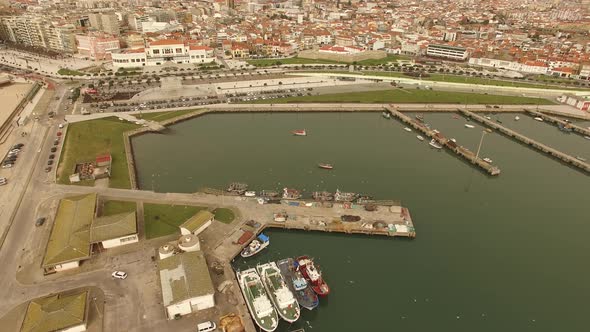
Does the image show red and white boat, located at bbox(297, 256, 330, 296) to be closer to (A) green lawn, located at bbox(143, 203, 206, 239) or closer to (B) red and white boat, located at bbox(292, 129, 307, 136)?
(A) green lawn, located at bbox(143, 203, 206, 239)

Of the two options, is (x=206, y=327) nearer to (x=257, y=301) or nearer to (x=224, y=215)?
(x=257, y=301)

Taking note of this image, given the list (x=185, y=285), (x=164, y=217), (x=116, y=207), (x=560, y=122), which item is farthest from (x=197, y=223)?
(x=560, y=122)

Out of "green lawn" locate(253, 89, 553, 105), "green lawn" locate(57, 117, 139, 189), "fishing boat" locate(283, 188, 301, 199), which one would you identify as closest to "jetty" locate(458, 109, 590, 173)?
"green lawn" locate(253, 89, 553, 105)

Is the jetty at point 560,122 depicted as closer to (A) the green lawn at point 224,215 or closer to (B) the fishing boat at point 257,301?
(A) the green lawn at point 224,215

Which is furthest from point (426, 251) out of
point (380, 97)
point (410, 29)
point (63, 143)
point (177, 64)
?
point (410, 29)

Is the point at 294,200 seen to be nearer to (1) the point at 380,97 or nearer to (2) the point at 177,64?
(1) the point at 380,97

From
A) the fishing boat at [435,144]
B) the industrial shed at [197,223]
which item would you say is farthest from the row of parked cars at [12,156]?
the fishing boat at [435,144]
